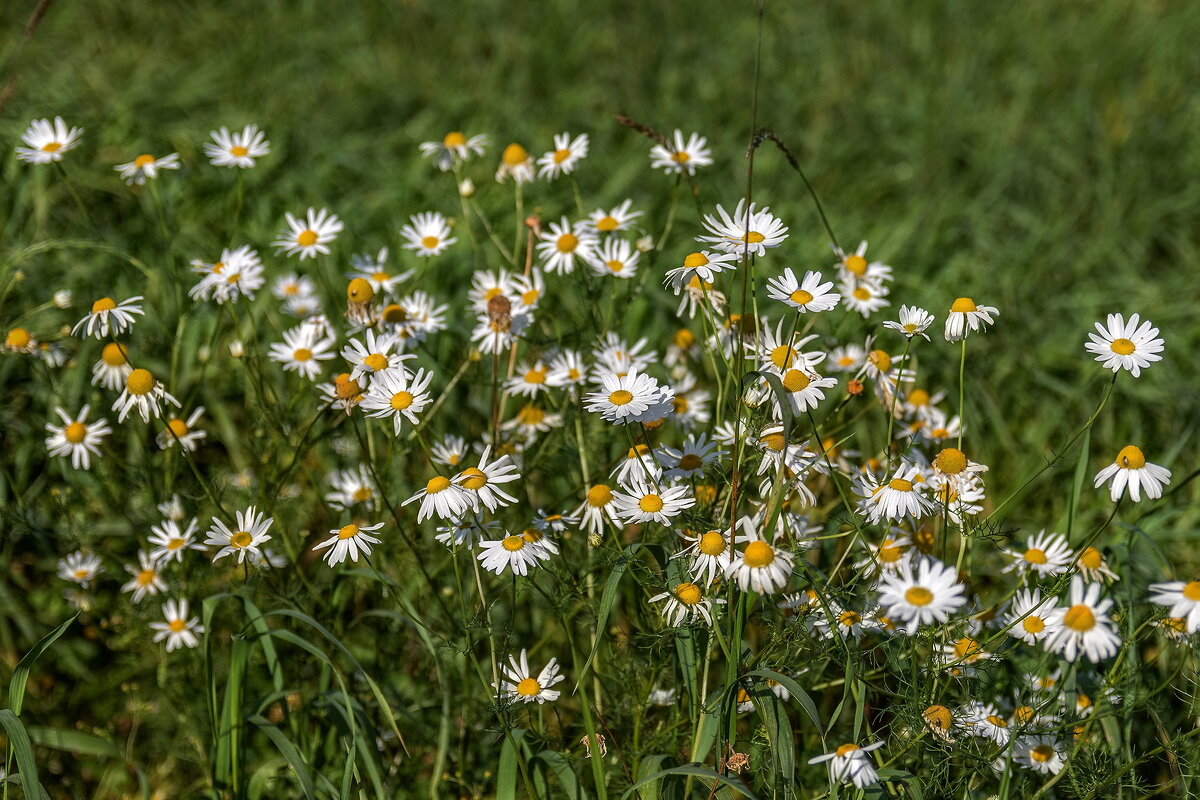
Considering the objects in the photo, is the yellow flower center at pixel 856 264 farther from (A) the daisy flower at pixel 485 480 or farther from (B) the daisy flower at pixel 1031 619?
(A) the daisy flower at pixel 485 480

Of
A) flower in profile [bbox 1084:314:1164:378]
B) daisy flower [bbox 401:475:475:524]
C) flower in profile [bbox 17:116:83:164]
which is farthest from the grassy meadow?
flower in profile [bbox 17:116:83:164]

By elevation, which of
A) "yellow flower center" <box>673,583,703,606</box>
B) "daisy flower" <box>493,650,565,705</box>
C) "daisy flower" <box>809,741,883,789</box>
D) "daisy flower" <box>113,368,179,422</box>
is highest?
"daisy flower" <box>113,368,179,422</box>

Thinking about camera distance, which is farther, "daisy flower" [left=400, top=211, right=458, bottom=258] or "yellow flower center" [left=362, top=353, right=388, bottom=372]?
"daisy flower" [left=400, top=211, right=458, bottom=258]

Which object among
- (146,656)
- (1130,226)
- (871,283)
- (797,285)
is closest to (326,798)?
(146,656)

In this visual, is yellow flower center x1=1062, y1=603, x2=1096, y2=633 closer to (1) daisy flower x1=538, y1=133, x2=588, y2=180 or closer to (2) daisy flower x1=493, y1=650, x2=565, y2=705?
(2) daisy flower x1=493, y1=650, x2=565, y2=705

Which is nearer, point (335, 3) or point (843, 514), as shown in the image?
point (843, 514)

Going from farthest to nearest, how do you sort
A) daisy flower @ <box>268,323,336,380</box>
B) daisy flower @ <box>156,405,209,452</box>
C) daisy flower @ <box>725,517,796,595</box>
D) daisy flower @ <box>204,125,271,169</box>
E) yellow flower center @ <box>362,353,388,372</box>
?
daisy flower @ <box>204,125,271,169</box>, daisy flower @ <box>268,323,336,380</box>, daisy flower @ <box>156,405,209,452</box>, yellow flower center @ <box>362,353,388,372</box>, daisy flower @ <box>725,517,796,595</box>

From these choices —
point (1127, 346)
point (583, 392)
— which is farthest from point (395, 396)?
point (1127, 346)

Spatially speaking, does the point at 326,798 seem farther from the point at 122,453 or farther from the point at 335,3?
the point at 335,3
